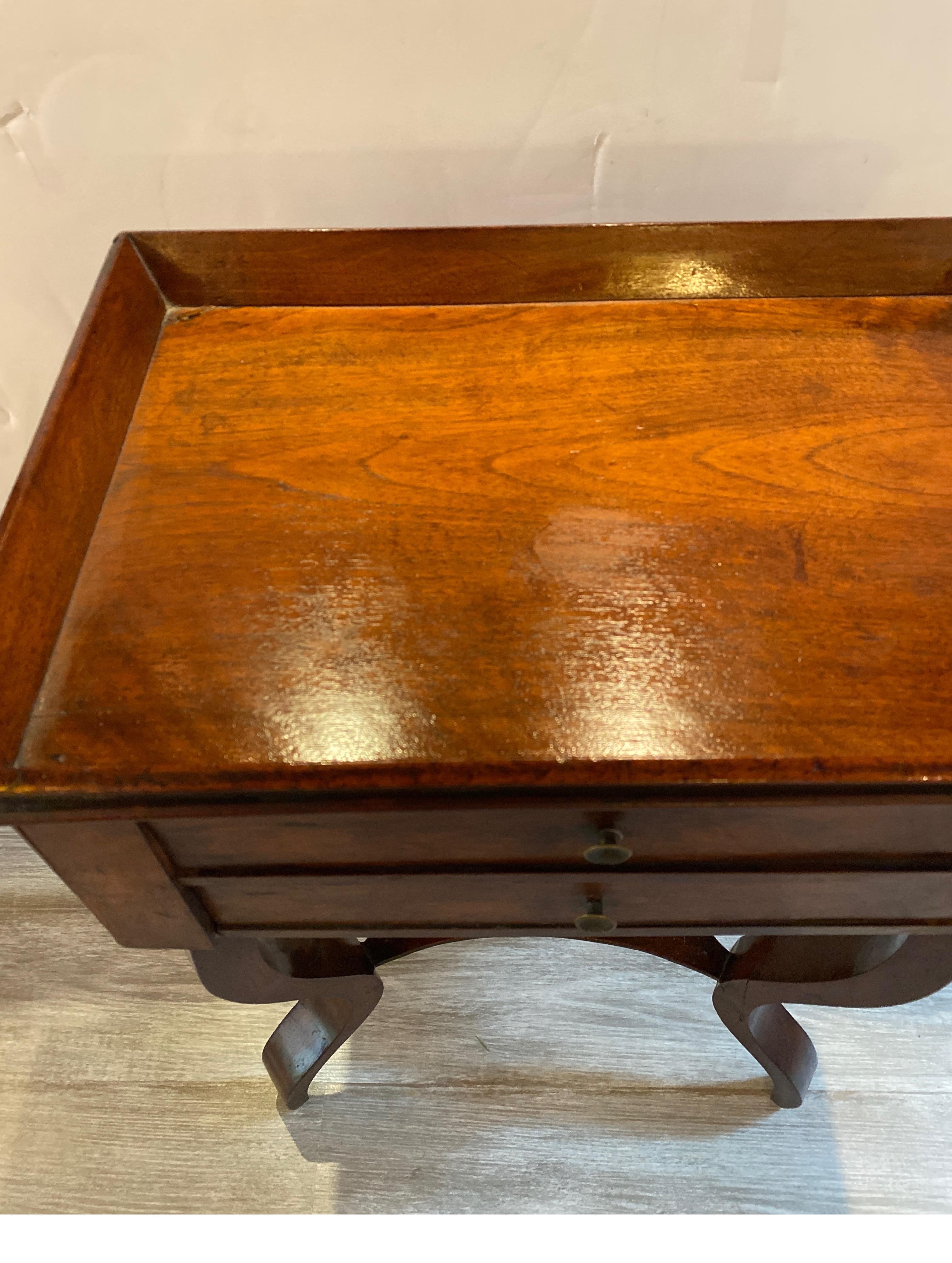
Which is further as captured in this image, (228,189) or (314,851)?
(228,189)

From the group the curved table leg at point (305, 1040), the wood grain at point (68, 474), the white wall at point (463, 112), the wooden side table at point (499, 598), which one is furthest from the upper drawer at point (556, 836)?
the white wall at point (463, 112)

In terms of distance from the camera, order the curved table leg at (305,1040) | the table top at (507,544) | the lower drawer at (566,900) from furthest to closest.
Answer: the curved table leg at (305,1040) < the lower drawer at (566,900) < the table top at (507,544)

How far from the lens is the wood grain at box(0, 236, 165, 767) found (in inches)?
20.5

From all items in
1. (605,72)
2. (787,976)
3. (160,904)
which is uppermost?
(605,72)

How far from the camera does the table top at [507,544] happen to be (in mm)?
489

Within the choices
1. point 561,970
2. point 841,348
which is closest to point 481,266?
point 841,348

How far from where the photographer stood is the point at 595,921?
63cm

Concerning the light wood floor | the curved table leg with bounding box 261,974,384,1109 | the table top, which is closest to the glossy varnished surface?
the table top

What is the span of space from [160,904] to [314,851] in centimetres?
12

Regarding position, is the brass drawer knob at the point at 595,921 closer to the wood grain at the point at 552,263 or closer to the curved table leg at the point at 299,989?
the curved table leg at the point at 299,989

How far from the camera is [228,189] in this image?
0.79 meters

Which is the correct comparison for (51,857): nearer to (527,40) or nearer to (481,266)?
(481,266)

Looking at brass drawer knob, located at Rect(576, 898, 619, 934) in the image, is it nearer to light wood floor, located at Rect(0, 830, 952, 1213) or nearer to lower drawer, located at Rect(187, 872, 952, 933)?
lower drawer, located at Rect(187, 872, 952, 933)

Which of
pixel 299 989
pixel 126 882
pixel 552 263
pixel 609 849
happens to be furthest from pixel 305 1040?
pixel 552 263
